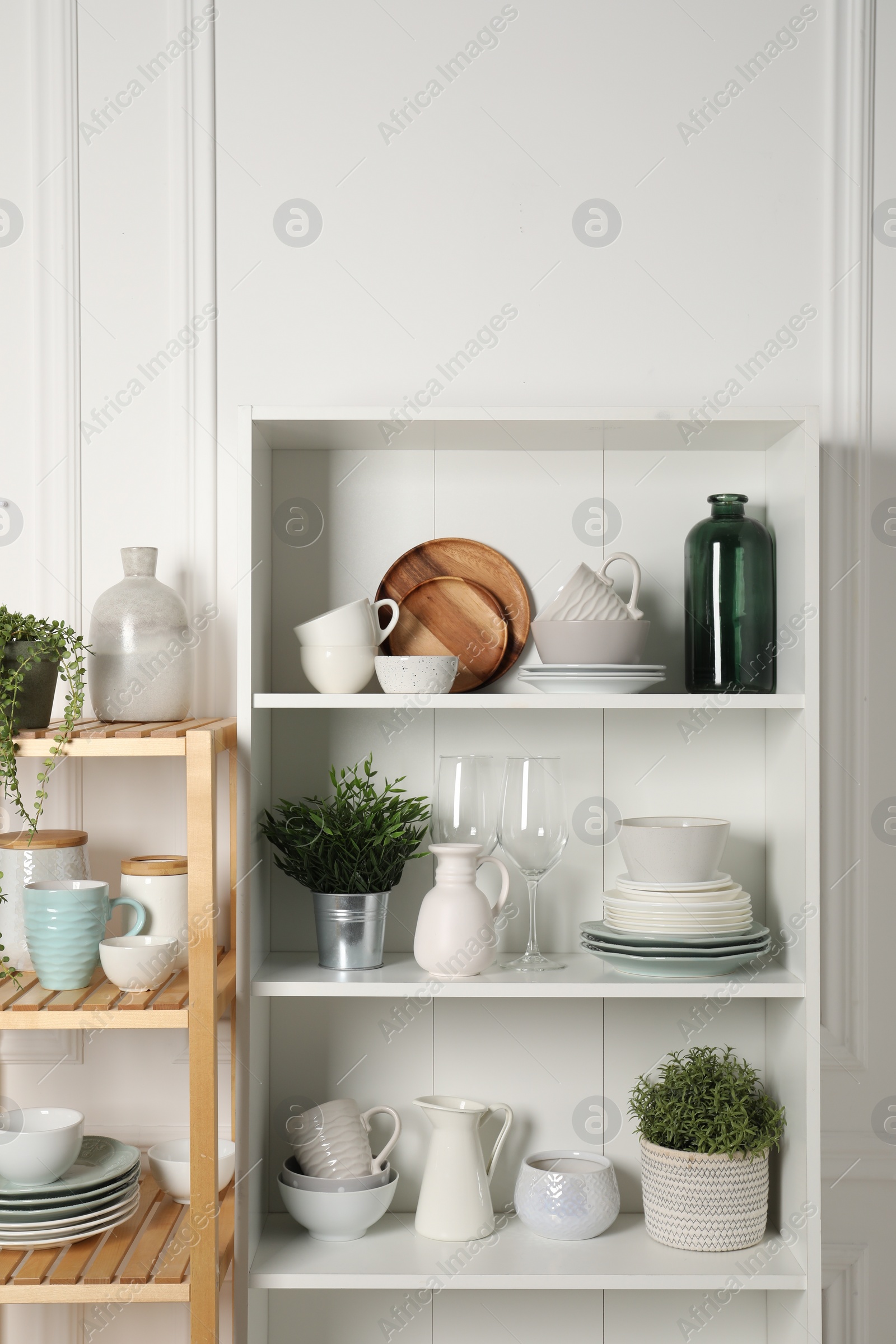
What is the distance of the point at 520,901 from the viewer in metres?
1.59

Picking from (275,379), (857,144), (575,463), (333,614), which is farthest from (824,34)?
(333,614)

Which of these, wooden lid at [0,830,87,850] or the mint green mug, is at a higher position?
wooden lid at [0,830,87,850]

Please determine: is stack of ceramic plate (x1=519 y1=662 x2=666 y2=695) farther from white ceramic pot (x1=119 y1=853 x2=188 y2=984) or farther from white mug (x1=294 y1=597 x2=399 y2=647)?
white ceramic pot (x1=119 y1=853 x2=188 y2=984)

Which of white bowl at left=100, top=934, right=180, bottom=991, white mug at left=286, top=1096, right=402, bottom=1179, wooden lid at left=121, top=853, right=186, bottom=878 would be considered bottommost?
white mug at left=286, top=1096, right=402, bottom=1179

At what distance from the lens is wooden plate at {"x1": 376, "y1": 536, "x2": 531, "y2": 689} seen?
1.60 meters

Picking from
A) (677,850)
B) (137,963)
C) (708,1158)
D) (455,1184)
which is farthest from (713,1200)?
(137,963)

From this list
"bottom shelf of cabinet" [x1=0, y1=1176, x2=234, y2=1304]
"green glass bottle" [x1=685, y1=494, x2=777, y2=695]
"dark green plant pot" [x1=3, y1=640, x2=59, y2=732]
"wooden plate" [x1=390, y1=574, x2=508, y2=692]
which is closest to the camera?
"bottom shelf of cabinet" [x1=0, y1=1176, x2=234, y2=1304]

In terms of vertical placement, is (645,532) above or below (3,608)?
above

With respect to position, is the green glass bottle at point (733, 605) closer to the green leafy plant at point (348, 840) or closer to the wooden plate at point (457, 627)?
the wooden plate at point (457, 627)

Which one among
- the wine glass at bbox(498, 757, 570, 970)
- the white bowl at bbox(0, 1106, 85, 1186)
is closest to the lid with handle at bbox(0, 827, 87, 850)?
the white bowl at bbox(0, 1106, 85, 1186)

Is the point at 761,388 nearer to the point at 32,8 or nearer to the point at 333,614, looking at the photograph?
the point at 333,614

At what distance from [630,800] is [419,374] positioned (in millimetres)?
756

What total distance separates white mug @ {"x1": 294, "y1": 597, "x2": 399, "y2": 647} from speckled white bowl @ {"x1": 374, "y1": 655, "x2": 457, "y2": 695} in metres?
0.05

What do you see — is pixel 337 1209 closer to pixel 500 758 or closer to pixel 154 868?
pixel 154 868
